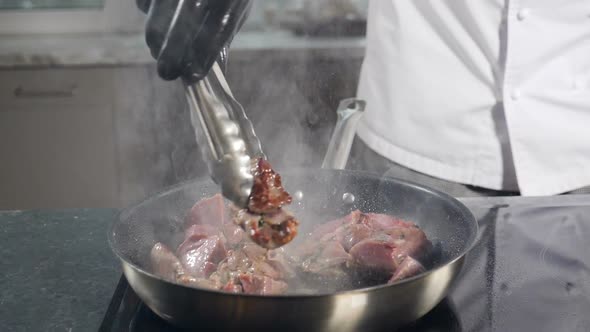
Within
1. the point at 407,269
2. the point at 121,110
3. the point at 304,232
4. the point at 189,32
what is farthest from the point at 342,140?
the point at 121,110

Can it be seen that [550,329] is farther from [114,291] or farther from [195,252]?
[114,291]

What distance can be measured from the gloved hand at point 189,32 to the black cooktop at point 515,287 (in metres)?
0.36

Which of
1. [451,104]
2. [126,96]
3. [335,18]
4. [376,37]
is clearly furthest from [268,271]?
[335,18]

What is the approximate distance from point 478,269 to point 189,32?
61 cm

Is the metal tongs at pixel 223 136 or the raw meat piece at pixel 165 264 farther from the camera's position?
the raw meat piece at pixel 165 264

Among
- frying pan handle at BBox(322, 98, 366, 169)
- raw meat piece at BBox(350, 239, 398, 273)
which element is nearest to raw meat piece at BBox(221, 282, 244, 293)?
raw meat piece at BBox(350, 239, 398, 273)

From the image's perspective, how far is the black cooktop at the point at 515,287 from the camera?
93 cm

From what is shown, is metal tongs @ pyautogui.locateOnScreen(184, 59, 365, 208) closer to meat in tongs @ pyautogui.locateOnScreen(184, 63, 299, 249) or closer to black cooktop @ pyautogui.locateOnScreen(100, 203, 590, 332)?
meat in tongs @ pyautogui.locateOnScreen(184, 63, 299, 249)

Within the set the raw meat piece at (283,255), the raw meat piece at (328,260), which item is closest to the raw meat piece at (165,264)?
the raw meat piece at (283,255)

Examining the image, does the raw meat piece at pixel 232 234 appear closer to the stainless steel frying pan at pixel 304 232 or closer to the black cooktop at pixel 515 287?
the stainless steel frying pan at pixel 304 232

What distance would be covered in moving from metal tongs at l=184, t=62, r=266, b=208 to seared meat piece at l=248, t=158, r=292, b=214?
0.03m

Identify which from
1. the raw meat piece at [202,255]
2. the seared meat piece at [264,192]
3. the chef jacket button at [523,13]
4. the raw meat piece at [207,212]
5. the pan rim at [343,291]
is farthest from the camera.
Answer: the chef jacket button at [523,13]

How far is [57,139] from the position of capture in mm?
2844

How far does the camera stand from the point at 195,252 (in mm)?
1030
